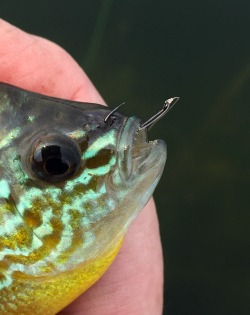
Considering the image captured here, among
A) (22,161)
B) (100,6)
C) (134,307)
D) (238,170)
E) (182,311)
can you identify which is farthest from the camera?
(100,6)

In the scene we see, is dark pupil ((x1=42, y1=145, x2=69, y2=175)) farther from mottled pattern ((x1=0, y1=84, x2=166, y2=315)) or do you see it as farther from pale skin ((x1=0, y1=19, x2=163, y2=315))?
pale skin ((x1=0, y1=19, x2=163, y2=315))

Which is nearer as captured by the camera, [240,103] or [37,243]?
[37,243]

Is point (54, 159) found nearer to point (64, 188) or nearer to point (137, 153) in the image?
point (64, 188)

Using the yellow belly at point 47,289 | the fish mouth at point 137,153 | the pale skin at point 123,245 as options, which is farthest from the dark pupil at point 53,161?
the pale skin at point 123,245

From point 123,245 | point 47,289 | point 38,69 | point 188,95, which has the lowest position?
point 47,289

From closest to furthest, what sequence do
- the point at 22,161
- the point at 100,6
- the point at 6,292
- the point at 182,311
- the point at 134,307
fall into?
the point at 22,161 < the point at 6,292 < the point at 134,307 < the point at 182,311 < the point at 100,6

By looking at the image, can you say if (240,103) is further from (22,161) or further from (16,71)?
(22,161)

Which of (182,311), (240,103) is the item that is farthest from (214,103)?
(182,311)

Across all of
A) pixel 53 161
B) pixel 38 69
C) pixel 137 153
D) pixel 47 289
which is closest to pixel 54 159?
Answer: pixel 53 161
